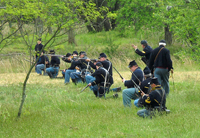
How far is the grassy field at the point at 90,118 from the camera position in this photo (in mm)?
7699

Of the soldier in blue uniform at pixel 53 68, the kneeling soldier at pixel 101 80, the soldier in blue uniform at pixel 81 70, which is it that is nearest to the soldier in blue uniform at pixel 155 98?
the kneeling soldier at pixel 101 80

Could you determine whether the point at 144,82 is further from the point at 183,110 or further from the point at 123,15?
the point at 123,15

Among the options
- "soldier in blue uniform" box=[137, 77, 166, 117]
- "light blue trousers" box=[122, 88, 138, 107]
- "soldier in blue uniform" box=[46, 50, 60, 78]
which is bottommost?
"soldier in blue uniform" box=[46, 50, 60, 78]

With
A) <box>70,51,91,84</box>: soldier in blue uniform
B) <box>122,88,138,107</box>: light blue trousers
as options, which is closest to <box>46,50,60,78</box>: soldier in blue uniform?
<box>70,51,91,84</box>: soldier in blue uniform

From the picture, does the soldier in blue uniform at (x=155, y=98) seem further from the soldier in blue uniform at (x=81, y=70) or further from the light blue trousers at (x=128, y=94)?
the soldier in blue uniform at (x=81, y=70)

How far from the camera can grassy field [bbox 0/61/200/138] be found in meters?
7.70

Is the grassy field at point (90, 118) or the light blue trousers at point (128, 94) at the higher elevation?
the light blue trousers at point (128, 94)

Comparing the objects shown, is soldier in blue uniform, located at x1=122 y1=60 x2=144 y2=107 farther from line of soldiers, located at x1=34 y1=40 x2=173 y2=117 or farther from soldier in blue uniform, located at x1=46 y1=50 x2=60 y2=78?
soldier in blue uniform, located at x1=46 y1=50 x2=60 y2=78

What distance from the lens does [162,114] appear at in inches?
349

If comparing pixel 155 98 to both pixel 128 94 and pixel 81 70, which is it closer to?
pixel 128 94

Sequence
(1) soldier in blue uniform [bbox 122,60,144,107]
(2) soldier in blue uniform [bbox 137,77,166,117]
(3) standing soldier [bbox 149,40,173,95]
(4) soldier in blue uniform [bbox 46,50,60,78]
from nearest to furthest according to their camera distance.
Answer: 1. (2) soldier in blue uniform [bbox 137,77,166,117]
2. (1) soldier in blue uniform [bbox 122,60,144,107]
3. (3) standing soldier [bbox 149,40,173,95]
4. (4) soldier in blue uniform [bbox 46,50,60,78]

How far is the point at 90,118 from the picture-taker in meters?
9.26

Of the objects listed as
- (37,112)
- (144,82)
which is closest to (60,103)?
(37,112)

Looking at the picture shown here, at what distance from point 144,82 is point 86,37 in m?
26.0
